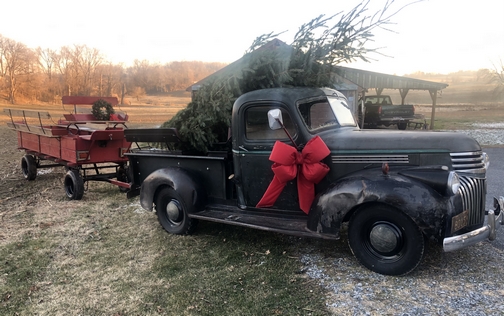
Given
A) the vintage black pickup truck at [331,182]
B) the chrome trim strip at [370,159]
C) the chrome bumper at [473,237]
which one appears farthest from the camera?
the chrome trim strip at [370,159]

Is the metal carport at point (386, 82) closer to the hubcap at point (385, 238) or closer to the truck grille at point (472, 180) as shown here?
the truck grille at point (472, 180)

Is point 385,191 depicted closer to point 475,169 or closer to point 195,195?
point 475,169

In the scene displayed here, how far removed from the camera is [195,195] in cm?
473

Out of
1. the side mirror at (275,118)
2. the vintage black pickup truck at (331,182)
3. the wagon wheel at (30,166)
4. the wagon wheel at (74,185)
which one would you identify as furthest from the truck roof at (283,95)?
the wagon wheel at (30,166)

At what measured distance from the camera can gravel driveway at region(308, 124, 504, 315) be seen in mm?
3006

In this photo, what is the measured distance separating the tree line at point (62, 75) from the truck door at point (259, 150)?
38506 mm

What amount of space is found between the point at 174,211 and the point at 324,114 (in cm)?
241

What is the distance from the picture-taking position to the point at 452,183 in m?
3.24

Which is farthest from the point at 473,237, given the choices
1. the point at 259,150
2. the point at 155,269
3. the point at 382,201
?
the point at 155,269

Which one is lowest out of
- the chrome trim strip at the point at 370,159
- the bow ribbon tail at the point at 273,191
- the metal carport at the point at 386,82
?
the bow ribbon tail at the point at 273,191

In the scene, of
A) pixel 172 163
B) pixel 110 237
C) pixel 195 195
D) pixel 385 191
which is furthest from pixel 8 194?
pixel 385 191

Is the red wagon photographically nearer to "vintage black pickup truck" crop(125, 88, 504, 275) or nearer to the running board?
"vintage black pickup truck" crop(125, 88, 504, 275)

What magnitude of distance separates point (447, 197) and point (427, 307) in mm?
984

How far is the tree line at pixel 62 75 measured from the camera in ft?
160
